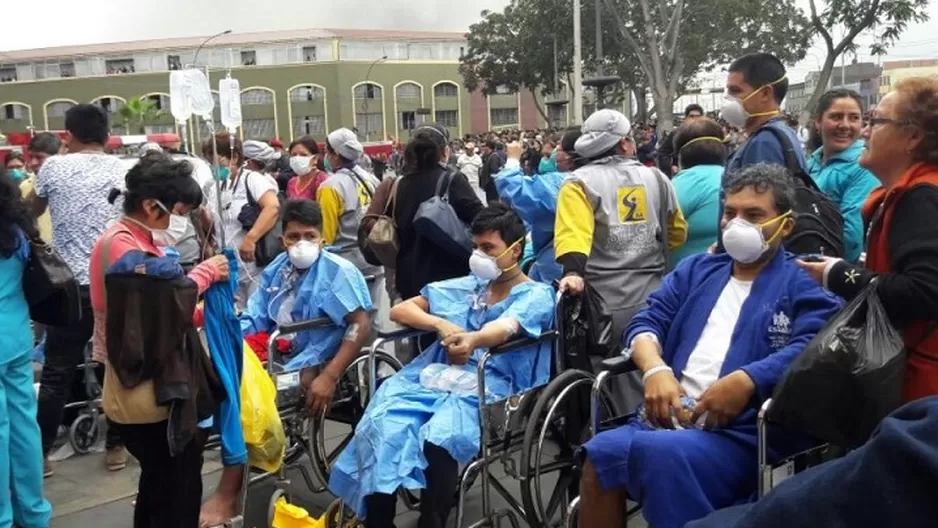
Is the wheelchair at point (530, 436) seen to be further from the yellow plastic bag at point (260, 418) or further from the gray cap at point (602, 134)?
the gray cap at point (602, 134)

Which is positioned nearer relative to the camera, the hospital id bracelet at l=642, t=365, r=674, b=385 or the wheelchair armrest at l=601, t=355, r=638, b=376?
the hospital id bracelet at l=642, t=365, r=674, b=385

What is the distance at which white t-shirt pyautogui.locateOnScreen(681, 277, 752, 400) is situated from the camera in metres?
2.88

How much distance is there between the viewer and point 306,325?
394 centimetres

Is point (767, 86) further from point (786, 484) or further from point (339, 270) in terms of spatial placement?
point (786, 484)

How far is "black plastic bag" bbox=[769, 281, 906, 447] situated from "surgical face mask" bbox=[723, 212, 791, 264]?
1.76ft

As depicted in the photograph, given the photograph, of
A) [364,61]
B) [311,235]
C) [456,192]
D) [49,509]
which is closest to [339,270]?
[311,235]

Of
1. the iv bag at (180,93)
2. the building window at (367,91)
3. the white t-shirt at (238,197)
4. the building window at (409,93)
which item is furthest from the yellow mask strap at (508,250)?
the building window at (409,93)

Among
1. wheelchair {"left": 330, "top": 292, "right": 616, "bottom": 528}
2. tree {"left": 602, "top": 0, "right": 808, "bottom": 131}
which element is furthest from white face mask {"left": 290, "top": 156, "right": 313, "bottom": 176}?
→ tree {"left": 602, "top": 0, "right": 808, "bottom": 131}

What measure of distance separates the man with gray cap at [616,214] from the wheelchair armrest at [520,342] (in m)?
0.38

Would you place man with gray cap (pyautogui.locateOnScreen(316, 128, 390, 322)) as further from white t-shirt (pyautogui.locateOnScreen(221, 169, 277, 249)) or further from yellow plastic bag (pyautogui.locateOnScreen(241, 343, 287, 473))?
yellow plastic bag (pyautogui.locateOnScreen(241, 343, 287, 473))

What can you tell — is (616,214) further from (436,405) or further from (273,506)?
(273,506)

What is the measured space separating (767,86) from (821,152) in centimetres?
87

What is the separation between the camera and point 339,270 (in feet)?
13.3

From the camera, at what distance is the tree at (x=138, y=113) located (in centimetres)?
6061
